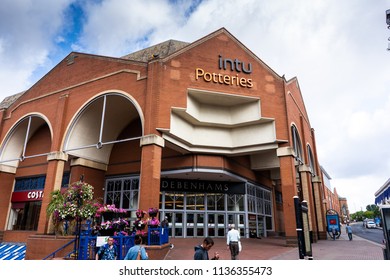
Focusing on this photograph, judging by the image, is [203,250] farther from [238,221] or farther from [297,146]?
[297,146]

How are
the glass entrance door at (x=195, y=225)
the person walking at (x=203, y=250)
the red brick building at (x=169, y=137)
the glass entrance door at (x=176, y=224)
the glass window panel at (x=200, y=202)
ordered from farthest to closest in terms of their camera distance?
the glass window panel at (x=200, y=202)
the glass entrance door at (x=195, y=225)
the glass entrance door at (x=176, y=224)
the red brick building at (x=169, y=137)
the person walking at (x=203, y=250)

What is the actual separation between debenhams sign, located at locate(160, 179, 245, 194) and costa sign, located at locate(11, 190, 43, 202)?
1132 cm

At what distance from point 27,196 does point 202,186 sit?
15612 millimetres

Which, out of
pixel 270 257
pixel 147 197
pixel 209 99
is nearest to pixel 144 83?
pixel 209 99

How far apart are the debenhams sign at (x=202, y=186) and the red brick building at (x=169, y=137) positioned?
0.08 metres

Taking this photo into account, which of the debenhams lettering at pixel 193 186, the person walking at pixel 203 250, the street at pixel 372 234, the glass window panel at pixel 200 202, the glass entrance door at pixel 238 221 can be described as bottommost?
the street at pixel 372 234

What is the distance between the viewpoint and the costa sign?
2478 cm

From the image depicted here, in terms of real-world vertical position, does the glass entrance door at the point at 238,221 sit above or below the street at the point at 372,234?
above

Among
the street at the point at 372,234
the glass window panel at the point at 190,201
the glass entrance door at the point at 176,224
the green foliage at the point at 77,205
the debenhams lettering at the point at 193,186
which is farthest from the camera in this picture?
the street at the point at 372,234

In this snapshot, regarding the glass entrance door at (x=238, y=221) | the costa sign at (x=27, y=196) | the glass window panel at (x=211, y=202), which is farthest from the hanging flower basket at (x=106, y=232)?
the costa sign at (x=27, y=196)

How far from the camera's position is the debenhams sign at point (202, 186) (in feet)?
74.5

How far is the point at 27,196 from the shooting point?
82.7 ft

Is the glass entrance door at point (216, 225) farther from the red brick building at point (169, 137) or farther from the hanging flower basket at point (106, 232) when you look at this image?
the hanging flower basket at point (106, 232)
